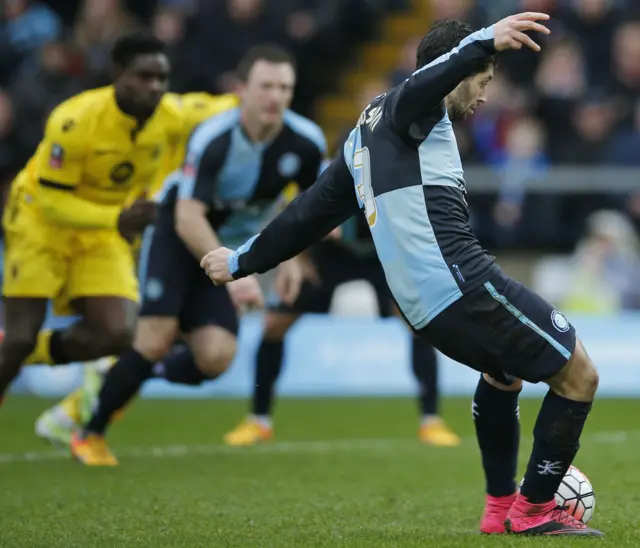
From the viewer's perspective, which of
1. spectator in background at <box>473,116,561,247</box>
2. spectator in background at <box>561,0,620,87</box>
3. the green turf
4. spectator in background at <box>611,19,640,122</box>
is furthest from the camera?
spectator in background at <box>561,0,620,87</box>

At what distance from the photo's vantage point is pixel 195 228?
7.99 meters

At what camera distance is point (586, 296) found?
13742 mm

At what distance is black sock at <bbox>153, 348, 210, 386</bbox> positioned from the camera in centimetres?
854

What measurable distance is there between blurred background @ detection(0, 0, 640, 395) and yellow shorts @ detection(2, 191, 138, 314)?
4.33 metres

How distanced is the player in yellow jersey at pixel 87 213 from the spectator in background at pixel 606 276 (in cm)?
652

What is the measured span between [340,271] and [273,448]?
1550 millimetres

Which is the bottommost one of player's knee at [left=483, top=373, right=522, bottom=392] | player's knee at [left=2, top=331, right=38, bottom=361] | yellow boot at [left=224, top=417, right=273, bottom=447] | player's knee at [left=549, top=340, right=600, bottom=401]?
yellow boot at [left=224, top=417, right=273, bottom=447]

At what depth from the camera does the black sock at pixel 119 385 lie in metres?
8.16

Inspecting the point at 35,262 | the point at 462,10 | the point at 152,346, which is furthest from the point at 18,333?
the point at 462,10

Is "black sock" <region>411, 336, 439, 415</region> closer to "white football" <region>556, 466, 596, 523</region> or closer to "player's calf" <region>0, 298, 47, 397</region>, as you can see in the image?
"player's calf" <region>0, 298, 47, 397</region>

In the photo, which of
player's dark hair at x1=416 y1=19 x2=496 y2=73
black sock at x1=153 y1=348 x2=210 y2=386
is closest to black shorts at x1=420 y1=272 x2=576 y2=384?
player's dark hair at x1=416 y1=19 x2=496 y2=73

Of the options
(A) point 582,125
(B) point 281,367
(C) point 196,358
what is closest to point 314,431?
(B) point 281,367

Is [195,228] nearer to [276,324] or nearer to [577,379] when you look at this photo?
[276,324]

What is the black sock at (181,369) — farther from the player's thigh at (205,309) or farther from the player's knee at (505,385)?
the player's knee at (505,385)
